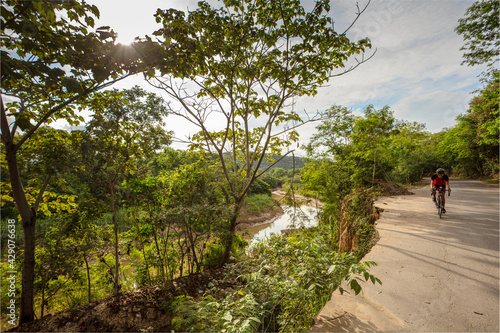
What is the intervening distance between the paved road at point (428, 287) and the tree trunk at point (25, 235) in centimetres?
363

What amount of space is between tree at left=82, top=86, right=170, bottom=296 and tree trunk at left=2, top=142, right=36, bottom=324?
690mm

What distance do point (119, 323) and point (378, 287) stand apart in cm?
388

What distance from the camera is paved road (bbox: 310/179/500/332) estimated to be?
2084mm

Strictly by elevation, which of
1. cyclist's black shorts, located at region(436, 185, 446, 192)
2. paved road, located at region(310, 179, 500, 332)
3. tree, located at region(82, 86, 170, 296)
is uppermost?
tree, located at region(82, 86, 170, 296)

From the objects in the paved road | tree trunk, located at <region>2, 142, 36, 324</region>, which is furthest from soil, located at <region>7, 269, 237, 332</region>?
the paved road

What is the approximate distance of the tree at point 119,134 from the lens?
2990 mm

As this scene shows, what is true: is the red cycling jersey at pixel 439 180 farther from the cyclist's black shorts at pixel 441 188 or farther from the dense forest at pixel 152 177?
the dense forest at pixel 152 177

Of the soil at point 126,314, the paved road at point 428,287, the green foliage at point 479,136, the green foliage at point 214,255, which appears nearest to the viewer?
the paved road at point 428,287

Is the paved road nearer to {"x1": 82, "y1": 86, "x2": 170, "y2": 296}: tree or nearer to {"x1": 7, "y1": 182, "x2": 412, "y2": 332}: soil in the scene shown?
{"x1": 7, "y1": 182, "x2": 412, "y2": 332}: soil

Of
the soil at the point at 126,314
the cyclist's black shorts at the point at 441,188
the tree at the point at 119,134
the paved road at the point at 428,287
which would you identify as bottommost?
the soil at the point at 126,314

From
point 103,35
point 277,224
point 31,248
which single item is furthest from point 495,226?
point 277,224

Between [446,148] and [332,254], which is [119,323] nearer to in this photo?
[332,254]

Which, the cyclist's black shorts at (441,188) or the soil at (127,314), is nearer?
the soil at (127,314)

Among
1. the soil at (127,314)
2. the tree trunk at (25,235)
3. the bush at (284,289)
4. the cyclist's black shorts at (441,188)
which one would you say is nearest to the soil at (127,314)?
the soil at (127,314)
